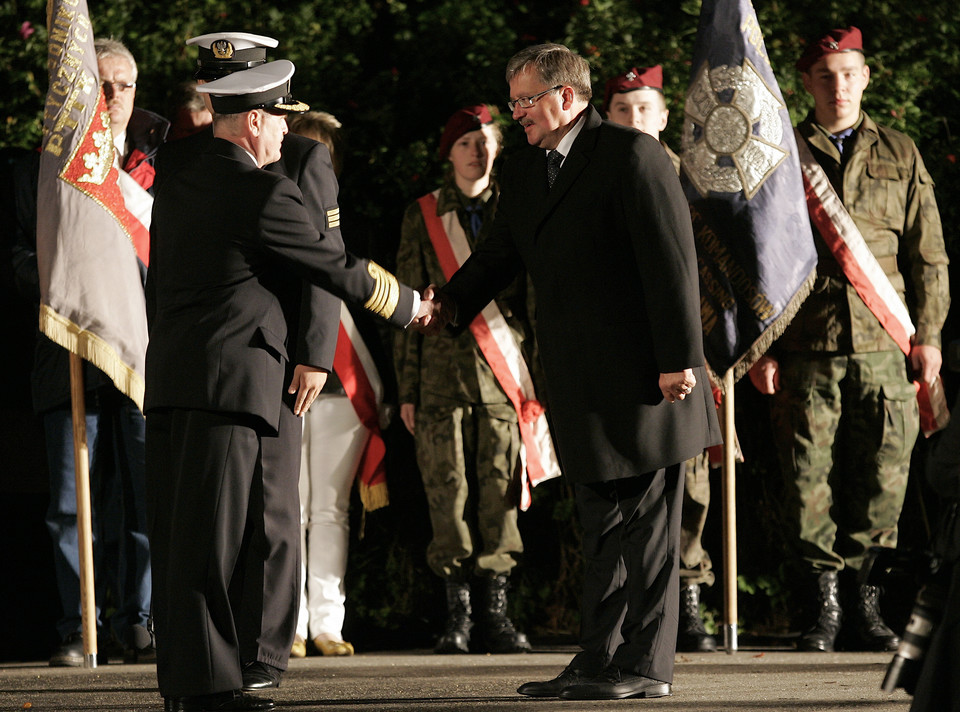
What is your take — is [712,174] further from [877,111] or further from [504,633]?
[504,633]

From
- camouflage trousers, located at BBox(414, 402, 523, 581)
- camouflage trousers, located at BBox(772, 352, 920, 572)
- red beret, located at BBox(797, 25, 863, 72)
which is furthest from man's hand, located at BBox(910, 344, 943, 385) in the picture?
camouflage trousers, located at BBox(414, 402, 523, 581)

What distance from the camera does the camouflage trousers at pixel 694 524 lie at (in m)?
5.07

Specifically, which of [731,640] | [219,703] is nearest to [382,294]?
[219,703]

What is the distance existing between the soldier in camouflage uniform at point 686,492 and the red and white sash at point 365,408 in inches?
47.0

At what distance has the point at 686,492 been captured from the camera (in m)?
5.08

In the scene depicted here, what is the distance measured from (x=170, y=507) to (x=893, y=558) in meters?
1.84

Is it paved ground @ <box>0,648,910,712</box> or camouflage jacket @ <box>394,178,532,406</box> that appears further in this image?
camouflage jacket @ <box>394,178,532,406</box>

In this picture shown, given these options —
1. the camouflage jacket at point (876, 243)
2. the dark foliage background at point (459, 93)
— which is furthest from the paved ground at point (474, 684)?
the camouflage jacket at point (876, 243)

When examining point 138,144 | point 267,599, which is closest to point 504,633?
point 267,599

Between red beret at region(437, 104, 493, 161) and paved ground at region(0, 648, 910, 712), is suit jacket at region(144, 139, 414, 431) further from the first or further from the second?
red beret at region(437, 104, 493, 161)

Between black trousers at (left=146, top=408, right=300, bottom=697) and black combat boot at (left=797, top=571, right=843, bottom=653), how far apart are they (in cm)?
225

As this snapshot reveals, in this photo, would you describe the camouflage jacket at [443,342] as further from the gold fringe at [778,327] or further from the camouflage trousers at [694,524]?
the gold fringe at [778,327]

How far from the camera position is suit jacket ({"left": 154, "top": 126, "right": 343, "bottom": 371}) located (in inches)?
148

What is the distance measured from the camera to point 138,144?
5.12 metres
